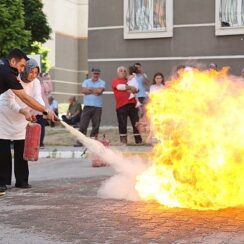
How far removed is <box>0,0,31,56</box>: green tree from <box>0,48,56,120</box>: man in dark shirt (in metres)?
14.6

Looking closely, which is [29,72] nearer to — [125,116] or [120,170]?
[120,170]

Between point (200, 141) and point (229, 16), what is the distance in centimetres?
1059

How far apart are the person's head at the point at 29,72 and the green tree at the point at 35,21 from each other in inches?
807

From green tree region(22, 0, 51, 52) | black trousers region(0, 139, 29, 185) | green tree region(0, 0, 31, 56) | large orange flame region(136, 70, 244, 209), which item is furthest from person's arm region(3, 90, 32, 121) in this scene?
green tree region(22, 0, 51, 52)

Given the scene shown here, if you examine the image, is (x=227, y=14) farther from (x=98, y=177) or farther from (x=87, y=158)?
(x=98, y=177)

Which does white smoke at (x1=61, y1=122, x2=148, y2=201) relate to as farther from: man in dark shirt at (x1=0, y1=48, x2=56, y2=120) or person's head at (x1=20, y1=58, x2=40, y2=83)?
person's head at (x1=20, y1=58, x2=40, y2=83)

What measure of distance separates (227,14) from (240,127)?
34.6 feet

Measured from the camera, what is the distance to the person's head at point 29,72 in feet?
28.5

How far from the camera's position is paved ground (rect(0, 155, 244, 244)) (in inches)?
225

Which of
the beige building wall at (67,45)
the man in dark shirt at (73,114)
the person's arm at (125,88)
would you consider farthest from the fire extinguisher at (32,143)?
the beige building wall at (67,45)

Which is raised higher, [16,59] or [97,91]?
[16,59]

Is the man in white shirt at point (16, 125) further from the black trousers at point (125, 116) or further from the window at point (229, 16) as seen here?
the window at point (229, 16)

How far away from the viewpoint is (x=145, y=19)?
691 inches

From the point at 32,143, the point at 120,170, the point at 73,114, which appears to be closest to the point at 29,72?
the point at 32,143
